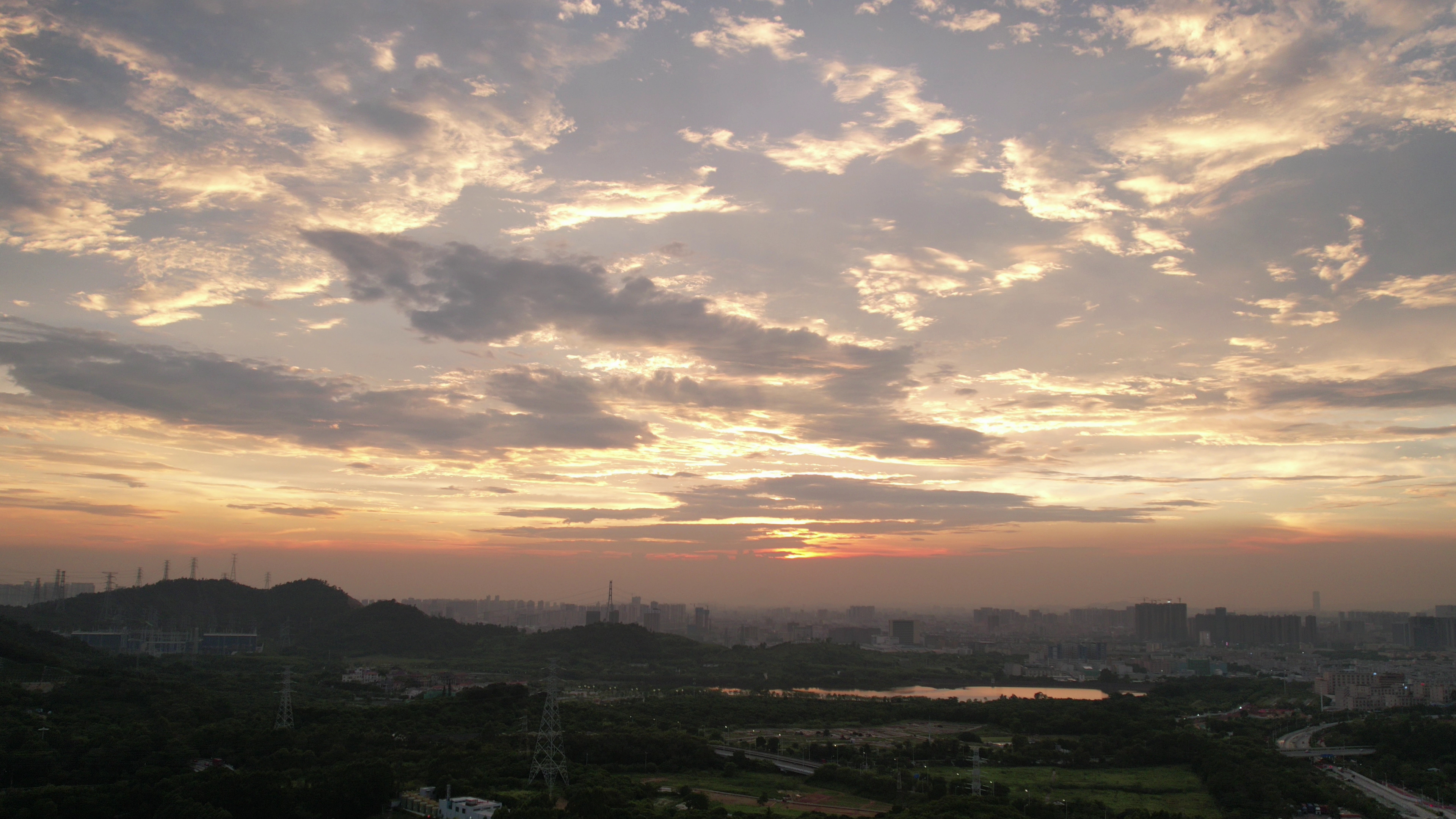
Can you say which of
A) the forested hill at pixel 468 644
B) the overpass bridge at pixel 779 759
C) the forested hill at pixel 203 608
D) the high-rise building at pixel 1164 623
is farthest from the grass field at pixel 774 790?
the high-rise building at pixel 1164 623

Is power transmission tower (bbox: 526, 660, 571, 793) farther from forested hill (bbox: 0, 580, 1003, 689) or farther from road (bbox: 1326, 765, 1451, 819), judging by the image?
forested hill (bbox: 0, 580, 1003, 689)

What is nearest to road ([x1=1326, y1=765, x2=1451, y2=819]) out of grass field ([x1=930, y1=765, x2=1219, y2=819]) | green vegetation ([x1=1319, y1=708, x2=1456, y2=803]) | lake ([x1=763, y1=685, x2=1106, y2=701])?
green vegetation ([x1=1319, y1=708, x2=1456, y2=803])

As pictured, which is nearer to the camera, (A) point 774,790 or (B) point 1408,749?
(A) point 774,790

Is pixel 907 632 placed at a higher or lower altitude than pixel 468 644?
lower

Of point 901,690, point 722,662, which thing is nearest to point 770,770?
point 901,690

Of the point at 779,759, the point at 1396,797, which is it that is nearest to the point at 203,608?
the point at 779,759

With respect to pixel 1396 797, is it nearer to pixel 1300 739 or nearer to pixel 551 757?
pixel 1300 739

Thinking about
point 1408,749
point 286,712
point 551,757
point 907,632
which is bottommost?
point 907,632
